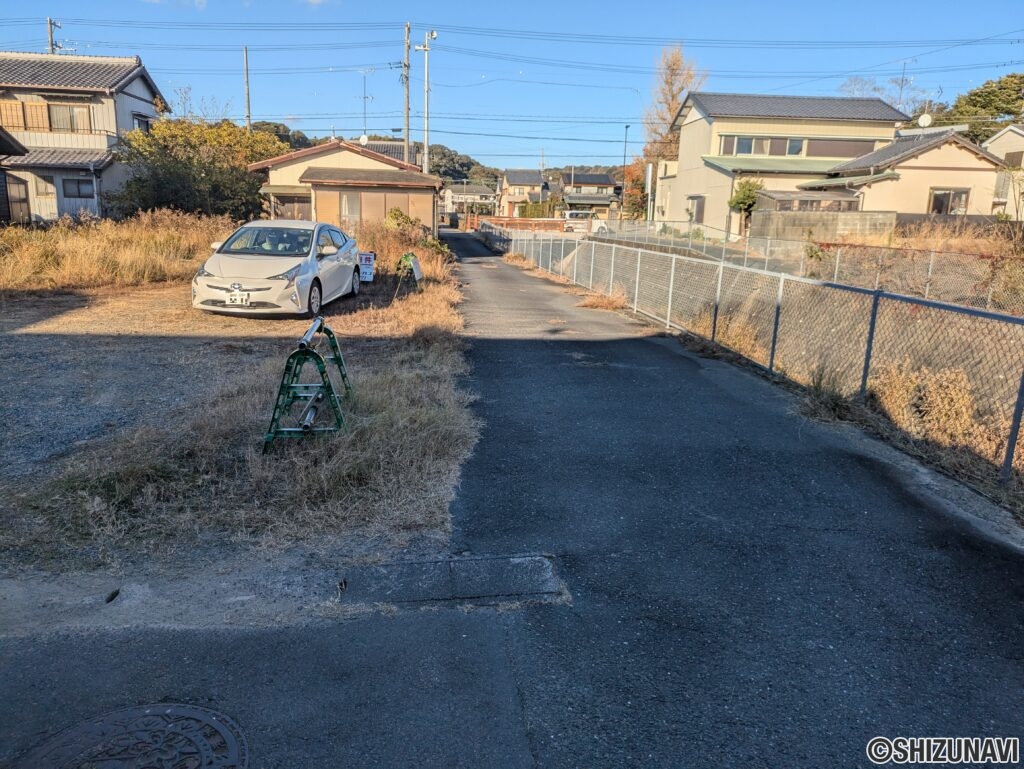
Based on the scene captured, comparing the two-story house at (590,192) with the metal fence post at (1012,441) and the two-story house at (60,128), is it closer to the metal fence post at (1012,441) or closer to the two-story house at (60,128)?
the two-story house at (60,128)

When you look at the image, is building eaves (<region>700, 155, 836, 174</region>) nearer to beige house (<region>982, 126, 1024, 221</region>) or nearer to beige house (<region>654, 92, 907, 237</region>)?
beige house (<region>654, 92, 907, 237</region>)

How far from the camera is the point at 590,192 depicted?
295ft

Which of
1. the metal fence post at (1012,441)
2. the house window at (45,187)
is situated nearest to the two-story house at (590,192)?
the house window at (45,187)

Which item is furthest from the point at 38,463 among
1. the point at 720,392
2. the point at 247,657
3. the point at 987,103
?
the point at 987,103

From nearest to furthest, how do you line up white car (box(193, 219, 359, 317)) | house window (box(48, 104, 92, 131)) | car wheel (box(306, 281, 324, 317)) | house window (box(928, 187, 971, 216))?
white car (box(193, 219, 359, 317)), car wheel (box(306, 281, 324, 317)), house window (box(48, 104, 92, 131)), house window (box(928, 187, 971, 216))

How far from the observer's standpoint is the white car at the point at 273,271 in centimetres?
1030

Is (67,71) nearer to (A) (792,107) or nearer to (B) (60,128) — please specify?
(B) (60,128)

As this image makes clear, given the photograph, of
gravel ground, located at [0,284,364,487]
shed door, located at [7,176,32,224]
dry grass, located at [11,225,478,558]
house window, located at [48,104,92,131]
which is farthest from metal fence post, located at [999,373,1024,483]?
house window, located at [48,104,92,131]

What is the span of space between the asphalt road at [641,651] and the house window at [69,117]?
35710 millimetres

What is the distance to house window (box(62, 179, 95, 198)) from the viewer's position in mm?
30922

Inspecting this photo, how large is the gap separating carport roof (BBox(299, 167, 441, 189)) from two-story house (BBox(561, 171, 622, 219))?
41314 millimetres

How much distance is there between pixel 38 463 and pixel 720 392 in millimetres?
6265

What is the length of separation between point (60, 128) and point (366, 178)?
1488 cm

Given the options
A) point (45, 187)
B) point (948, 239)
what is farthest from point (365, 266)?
point (45, 187)
